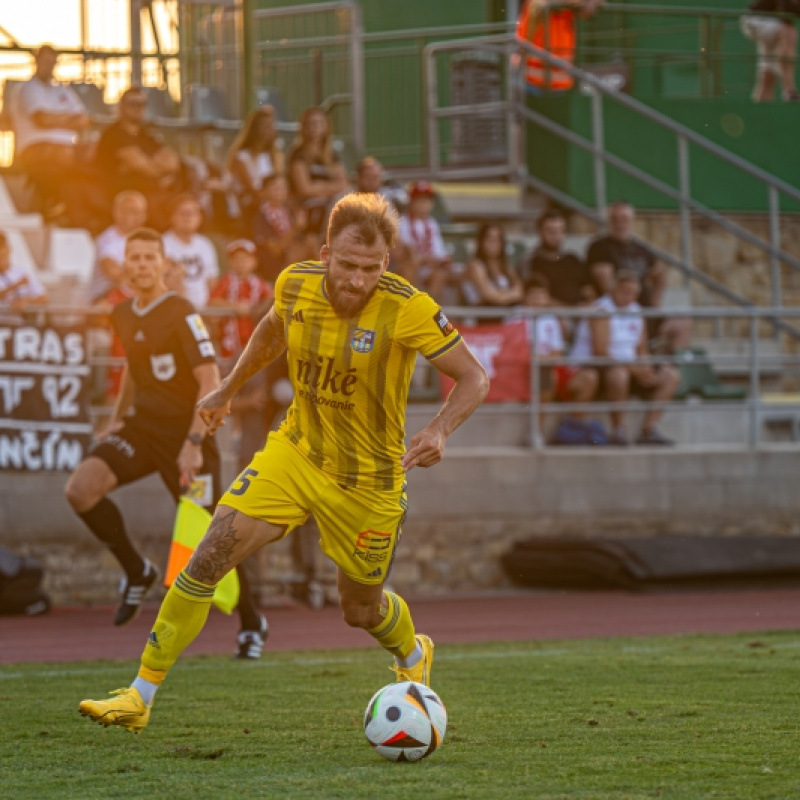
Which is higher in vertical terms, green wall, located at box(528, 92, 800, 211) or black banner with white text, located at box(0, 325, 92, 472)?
green wall, located at box(528, 92, 800, 211)

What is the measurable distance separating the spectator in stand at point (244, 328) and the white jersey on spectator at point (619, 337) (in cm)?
287

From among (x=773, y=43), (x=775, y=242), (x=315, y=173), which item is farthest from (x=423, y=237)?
(x=773, y=43)

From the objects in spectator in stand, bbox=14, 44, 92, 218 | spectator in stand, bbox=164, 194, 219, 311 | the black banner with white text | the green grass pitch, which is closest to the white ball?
the green grass pitch

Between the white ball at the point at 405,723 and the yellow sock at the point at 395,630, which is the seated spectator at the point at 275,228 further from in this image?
the white ball at the point at 405,723

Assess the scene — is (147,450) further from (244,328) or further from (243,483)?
(244,328)

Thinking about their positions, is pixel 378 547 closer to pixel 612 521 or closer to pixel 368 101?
pixel 612 521

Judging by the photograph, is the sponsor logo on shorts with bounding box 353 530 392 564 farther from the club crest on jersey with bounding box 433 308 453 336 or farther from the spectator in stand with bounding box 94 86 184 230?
the spectator in stand with bounding box 94 86 184 230

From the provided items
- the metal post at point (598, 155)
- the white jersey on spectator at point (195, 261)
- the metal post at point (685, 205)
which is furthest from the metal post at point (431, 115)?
the white jersey on spectator at point (195, 261)

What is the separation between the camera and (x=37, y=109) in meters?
15.0

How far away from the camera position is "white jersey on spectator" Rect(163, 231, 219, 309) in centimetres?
1348

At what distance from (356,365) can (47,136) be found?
9745 mm

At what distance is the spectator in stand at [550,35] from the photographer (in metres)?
18.4

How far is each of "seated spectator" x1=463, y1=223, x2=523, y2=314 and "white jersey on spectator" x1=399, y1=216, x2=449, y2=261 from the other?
471mm

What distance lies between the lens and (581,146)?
17.2m
